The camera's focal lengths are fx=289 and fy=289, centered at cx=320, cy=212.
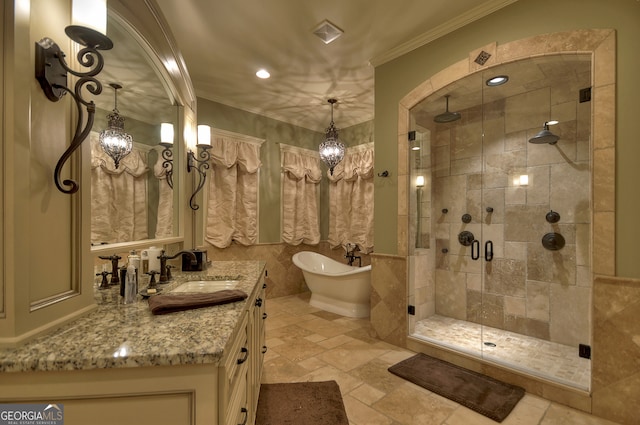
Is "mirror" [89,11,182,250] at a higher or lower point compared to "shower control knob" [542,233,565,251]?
higher

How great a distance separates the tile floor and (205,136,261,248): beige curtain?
1.33m

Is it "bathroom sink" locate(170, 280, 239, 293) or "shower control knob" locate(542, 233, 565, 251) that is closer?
"bathroom sink" locate(170, 280, 239, 293)

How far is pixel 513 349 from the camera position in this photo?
2760 mm

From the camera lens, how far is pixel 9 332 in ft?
2.80

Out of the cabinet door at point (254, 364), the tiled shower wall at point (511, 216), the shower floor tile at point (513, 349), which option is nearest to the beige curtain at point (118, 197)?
the cabinet door at point (254, 364)

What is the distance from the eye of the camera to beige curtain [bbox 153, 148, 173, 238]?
219cm

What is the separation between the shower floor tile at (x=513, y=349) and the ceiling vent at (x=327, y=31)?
3014mm

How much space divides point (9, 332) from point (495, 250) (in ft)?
12.9

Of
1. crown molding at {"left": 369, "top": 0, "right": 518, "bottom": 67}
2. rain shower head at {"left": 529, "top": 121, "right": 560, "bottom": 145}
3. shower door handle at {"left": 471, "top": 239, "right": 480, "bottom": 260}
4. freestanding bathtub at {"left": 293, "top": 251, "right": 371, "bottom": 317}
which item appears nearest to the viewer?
crown molding at {"left": 369, "top": 0, "right": 518, "bottom": 67}

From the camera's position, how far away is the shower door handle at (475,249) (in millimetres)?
3530

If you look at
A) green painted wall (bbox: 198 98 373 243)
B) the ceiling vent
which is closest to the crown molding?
the ceiling vent

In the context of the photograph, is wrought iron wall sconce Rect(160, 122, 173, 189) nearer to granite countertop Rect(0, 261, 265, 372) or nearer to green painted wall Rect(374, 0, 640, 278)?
granite countertop Rect(0, 261, 265, 372)

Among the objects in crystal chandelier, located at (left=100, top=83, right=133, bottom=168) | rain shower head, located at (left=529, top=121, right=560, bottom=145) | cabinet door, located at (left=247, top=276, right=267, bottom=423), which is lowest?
cabinet door, located at (left=247, top=276, right=267, bottom=423)

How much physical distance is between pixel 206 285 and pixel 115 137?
1.05 m
